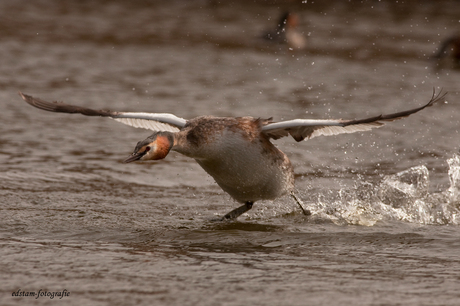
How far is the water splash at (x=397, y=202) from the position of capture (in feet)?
28.8

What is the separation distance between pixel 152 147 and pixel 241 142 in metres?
1.29

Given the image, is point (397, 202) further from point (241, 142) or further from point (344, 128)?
point (241, 142)

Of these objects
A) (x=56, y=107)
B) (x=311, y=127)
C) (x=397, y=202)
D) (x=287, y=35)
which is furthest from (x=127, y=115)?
(x=287, y=35)

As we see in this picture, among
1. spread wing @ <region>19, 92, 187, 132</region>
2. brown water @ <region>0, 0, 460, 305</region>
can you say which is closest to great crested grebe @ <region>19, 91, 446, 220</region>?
spread wing @ <region>19, 92, 187, 132</region>

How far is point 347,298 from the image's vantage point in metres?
5.98

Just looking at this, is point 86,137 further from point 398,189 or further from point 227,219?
point 398,189


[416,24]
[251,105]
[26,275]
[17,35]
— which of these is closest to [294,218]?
[26,275]

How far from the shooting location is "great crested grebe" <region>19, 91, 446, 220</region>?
792cm

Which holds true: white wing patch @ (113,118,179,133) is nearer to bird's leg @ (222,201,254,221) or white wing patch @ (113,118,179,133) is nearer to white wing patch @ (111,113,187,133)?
white wing patch @ (111,113,187,133)

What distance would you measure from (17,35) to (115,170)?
441 inches

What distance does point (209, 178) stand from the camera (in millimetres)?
11203

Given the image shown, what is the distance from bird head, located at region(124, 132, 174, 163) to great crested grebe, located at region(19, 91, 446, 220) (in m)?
0.03

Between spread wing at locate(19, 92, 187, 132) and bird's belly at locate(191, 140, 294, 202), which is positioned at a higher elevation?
spread wing at locate(19, 92, 187, 132)

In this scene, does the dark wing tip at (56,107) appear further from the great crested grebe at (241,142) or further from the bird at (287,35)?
the bird at (287,35)
